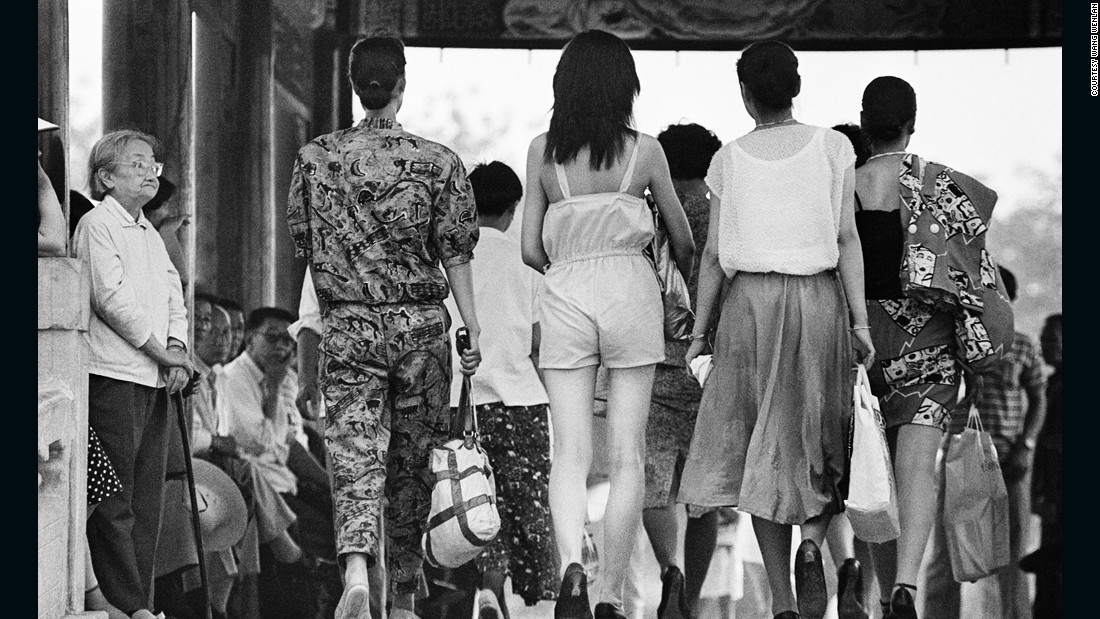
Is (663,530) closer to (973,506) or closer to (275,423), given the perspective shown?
(973,506)

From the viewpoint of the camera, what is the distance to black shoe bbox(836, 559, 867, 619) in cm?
557

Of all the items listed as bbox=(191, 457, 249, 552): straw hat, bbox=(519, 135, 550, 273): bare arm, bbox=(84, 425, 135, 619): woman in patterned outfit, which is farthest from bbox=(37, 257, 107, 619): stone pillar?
bbox=(519, 135, 550, 273): bare arm

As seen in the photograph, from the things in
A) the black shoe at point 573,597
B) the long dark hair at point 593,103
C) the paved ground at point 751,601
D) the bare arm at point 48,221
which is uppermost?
the long dark hair at point 593,103

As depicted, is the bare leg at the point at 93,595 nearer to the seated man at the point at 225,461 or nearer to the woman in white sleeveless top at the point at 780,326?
the seated man at the point at 225,461

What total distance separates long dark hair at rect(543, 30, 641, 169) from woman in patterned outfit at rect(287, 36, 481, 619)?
0.39 metres

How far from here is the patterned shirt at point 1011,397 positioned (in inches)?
278

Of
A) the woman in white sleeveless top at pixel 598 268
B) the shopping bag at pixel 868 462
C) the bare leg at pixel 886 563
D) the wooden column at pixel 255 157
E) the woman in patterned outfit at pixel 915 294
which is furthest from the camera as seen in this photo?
the wooden column at pixel 255 157

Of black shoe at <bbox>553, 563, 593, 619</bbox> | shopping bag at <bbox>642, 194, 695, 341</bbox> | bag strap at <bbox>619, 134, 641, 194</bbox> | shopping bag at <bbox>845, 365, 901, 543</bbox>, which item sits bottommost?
black shoe at <bbox>553, 563, 593, 619</bbox>

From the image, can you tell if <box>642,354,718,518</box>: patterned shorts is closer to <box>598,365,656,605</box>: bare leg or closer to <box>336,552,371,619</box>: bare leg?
<box>598,365,656,605</box>: bare leg

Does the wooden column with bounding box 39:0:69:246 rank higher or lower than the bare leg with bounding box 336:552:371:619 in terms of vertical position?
higher

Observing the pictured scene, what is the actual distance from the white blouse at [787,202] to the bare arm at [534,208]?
0.63m

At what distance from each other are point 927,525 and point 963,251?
0.98 m

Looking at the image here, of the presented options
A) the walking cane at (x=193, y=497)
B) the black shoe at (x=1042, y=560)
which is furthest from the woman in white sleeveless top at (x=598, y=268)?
the black shoe at (x=1042, y=560)

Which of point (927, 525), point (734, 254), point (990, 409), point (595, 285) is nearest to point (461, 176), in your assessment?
point (595, 285)
